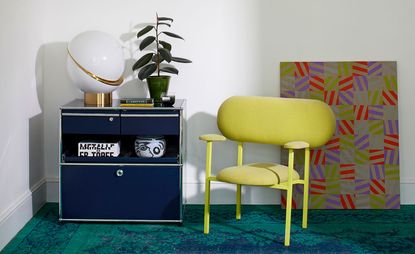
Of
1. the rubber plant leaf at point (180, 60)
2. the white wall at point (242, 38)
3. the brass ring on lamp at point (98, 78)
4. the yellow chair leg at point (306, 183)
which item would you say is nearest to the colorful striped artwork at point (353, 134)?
the white wall at point (242, 38)

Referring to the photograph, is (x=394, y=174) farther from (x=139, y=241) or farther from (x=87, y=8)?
(x=87, y=8)

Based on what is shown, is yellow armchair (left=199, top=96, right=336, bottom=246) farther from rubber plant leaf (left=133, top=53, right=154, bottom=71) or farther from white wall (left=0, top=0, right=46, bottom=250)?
white wall (left=0, top=0, right=46, bottom=250)

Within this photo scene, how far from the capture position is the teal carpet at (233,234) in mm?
4547

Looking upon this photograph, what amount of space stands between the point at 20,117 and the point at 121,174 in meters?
0.78

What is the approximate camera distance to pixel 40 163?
5531 mm

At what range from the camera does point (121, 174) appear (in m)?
5.00

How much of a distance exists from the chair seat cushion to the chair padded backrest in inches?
11.3

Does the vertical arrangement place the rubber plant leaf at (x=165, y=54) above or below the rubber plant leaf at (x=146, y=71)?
above

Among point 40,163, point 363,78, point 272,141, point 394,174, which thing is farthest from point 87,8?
point 394,174

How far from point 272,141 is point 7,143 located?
69.1 inches

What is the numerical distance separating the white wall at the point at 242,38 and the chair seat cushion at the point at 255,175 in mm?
872

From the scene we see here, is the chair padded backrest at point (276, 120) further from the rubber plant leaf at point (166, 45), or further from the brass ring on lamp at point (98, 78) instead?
the brass ring on lamp at point (98, 78)

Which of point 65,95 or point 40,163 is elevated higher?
point 65,95

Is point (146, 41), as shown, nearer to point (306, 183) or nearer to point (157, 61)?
point (157, 61)
